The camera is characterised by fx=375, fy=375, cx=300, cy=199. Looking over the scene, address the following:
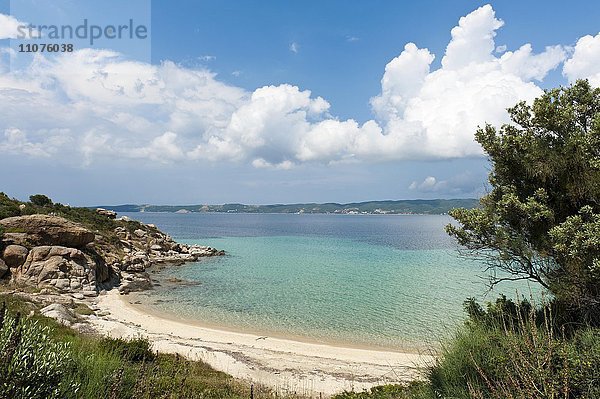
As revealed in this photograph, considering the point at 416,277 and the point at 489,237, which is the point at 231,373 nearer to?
the point at 489,237

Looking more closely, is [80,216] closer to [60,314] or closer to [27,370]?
[60,314]

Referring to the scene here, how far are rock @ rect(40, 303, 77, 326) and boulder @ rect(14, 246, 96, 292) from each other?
7.91m

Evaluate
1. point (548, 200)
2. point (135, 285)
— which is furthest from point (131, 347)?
point (135, 285)

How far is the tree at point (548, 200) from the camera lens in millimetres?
7883

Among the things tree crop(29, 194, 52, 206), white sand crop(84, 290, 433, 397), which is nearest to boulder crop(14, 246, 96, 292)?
white sand crop(84, 290, 433, 397)

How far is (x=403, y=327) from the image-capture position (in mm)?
20531

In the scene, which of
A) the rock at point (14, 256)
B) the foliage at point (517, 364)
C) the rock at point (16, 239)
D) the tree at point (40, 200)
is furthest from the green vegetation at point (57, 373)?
the tree at point (40, 200)

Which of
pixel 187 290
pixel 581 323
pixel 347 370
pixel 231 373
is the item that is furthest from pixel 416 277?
pixel 581 323

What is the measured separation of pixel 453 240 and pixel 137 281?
89.9 feet

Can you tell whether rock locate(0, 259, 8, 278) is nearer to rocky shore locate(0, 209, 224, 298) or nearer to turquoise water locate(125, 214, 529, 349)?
rocky shore locate(0, 209, 224, 298)

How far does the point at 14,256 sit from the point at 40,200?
33105 mm

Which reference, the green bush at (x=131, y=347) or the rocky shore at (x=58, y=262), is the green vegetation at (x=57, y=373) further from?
the rocky shore at (x=58, y=262)

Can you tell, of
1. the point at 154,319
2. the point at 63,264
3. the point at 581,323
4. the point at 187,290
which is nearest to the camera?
the point at 581,323

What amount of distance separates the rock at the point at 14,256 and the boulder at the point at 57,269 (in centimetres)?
33
